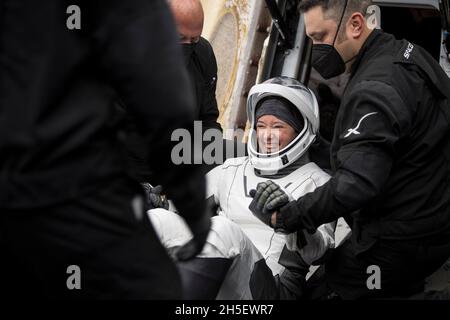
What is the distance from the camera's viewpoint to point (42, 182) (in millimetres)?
1604

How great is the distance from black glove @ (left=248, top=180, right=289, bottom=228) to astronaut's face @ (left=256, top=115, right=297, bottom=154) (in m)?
0.80

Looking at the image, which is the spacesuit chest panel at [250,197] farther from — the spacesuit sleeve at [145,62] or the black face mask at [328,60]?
the spacesuit sleeve at [145,62]

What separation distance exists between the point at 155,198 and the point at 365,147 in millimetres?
1442

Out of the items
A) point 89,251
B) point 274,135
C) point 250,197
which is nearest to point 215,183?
point 250,197

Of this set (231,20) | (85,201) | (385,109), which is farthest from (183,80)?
(231,20)

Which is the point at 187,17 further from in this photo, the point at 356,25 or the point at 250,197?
the point at 356,25

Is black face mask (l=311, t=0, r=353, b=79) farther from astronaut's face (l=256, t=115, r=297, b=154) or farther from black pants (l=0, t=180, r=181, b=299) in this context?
black pants (l=0, t=180, r=181, b=299)

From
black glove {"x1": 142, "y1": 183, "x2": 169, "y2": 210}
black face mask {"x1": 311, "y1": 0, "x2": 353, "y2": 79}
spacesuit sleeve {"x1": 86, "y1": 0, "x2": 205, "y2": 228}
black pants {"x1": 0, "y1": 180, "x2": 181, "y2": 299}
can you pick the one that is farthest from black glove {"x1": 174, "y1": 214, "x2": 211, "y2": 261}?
black glove {"x1": 142, "y1": 183, "x2": 169, "y2": 210}

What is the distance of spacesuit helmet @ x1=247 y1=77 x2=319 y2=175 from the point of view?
13.0 feet

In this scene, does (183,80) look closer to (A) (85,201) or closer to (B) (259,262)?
(A) (85,201)

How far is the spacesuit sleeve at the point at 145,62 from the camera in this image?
1.64 meters

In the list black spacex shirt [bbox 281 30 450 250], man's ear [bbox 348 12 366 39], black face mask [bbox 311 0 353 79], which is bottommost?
black spacex shirt [bbox 281 30 450 250]

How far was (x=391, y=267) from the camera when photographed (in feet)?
10.5

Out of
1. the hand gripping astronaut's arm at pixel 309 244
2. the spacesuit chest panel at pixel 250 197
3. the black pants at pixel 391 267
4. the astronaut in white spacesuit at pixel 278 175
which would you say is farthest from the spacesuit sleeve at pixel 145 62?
the spacesuit chest panel at pixel 250 197
